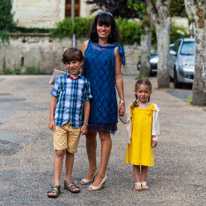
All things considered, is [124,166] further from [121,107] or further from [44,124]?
[44,124]

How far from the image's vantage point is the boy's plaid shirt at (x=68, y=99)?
4.57m

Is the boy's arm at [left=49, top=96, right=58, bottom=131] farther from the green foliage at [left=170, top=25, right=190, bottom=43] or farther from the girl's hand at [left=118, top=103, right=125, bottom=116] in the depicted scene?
the green foliage at [left=170, top=25, right=190, bottom=43]

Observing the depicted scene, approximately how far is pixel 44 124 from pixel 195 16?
5100 mm

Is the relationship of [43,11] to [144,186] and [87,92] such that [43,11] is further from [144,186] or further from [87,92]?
[144,186]

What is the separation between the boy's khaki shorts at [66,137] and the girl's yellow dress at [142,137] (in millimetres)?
600

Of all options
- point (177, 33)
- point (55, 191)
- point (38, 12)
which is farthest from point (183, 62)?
point (38, 12)

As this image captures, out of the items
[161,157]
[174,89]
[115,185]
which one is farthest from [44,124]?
[174,89]

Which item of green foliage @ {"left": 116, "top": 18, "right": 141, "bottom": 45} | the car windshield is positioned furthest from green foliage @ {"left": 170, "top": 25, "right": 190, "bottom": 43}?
the car windshield

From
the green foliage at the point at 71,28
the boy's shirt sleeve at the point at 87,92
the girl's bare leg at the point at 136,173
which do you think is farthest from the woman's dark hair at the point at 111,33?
the green foliage at the point at 71,28

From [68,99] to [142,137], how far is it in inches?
33.6

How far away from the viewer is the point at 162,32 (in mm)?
16078

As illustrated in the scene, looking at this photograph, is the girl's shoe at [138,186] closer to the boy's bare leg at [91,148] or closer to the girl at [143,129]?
the girl at [143,129]

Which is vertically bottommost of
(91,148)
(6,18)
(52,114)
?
(91,148)

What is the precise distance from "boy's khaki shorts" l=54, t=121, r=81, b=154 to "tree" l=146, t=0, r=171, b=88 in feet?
38.9
